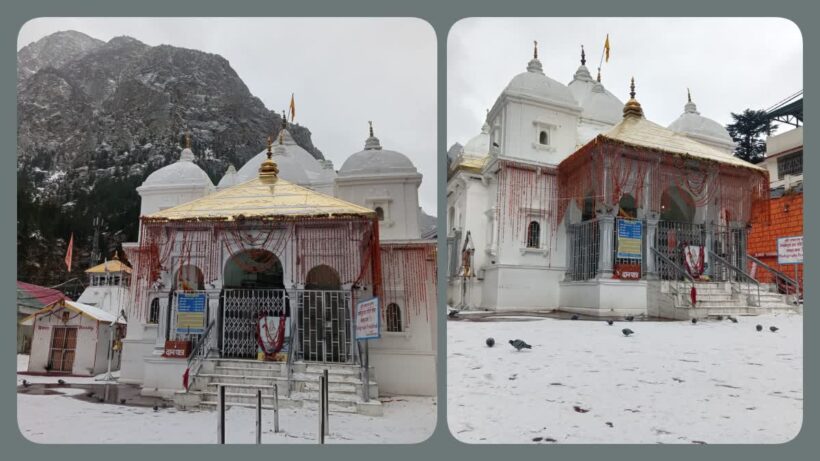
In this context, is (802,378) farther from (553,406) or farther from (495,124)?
(495,124)

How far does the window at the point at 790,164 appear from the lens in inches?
106

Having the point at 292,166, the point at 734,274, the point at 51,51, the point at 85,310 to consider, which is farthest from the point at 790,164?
the point at 85,310

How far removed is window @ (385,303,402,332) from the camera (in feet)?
11.5

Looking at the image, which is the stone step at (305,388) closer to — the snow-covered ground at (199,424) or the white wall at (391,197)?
the snow-covered ground at (199,424)

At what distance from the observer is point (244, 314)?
3773 millimetres

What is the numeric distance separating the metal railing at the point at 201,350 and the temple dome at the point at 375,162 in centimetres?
144

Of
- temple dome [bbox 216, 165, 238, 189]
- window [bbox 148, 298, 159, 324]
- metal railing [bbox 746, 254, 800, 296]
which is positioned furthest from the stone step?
metal railing [bbox 746, 254, 800, 296]

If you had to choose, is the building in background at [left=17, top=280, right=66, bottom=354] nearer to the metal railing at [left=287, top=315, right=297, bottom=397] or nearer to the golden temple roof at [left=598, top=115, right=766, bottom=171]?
the metal railing at [left=287, top=315, right=297, bottom=397]

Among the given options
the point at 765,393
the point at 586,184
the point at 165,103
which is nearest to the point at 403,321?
the point at 586,184

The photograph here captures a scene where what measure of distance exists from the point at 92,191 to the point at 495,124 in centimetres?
260

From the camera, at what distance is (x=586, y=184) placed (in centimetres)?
386

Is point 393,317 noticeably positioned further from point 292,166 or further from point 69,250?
point 69,250

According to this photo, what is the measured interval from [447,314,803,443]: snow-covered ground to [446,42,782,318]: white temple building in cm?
35

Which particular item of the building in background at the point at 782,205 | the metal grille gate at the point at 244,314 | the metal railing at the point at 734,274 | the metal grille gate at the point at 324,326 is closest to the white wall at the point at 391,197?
the metal grille gate at the point at 324,326
